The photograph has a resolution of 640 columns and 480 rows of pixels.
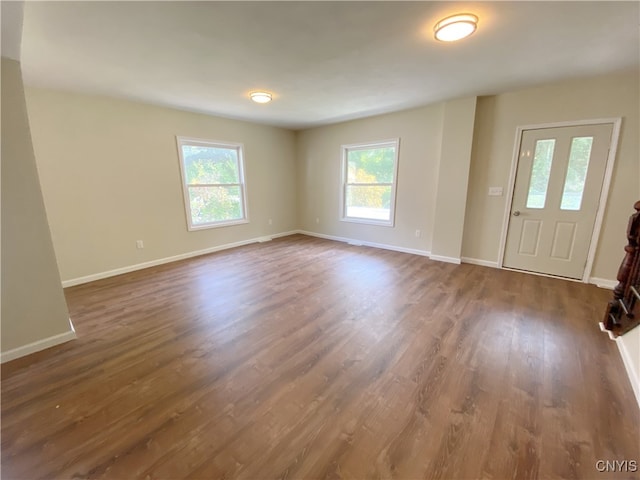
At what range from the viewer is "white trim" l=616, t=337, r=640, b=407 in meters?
1.65

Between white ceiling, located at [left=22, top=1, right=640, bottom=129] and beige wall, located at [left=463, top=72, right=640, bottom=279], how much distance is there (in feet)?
1.01

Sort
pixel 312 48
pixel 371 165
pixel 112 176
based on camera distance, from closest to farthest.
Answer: pixel 312 48 < pixel 112 176 < pixel 371 165

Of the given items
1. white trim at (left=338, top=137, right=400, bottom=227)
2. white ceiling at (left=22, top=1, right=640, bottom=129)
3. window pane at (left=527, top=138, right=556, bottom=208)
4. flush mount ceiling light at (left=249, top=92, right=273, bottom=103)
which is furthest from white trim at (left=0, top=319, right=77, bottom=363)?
window pane at (left=527, top=138, right=556, bottom=208)

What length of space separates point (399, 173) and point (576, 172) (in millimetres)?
2372

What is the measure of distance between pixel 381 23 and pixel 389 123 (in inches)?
116

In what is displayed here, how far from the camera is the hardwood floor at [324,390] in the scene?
1.28 meters

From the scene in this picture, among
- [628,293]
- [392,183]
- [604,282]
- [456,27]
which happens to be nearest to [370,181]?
[392,183]

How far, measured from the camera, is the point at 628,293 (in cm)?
220

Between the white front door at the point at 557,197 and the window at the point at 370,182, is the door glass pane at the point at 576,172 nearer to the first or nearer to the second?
the white front door at the point at 557,197

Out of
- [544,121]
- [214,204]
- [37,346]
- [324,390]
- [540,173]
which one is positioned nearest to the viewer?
[324,390]

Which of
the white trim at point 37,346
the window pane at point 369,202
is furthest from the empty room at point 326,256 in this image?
the window pane at point 369,202

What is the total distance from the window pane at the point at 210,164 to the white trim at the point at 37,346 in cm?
291

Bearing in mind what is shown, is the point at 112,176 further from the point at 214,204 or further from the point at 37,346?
the point at 37,346

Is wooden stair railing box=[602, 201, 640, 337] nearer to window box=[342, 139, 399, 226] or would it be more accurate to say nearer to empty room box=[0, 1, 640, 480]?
empty room box=[0, 1, 640, 480]
